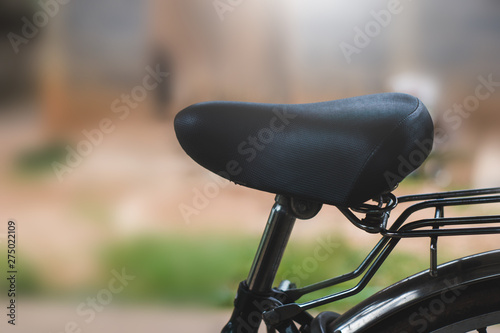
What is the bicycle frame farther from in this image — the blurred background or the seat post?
the blurred background

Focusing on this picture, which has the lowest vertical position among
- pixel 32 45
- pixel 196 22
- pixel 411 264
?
pixel 411 264

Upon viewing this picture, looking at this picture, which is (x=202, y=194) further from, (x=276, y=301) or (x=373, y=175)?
(x=373, y=175)

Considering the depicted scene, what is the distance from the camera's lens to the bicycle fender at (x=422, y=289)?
Answer: 0.64 metres

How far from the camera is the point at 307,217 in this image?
0.68m

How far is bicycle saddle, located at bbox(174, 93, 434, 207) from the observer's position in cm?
55

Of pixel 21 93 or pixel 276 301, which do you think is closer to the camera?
pixel 276 301

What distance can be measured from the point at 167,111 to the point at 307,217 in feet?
3.97

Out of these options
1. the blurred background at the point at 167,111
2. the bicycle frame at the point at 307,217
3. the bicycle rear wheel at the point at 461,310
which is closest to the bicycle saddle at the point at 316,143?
the bicycle frame at the point at 307,217

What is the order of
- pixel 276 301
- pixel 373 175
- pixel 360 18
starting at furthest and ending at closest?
pixel 360 18
pixel 276 301
pixel 373 175

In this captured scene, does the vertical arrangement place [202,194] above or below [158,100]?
below

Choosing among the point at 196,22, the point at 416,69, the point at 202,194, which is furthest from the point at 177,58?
the point at 416,69

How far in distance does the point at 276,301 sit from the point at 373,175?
0.28 meters

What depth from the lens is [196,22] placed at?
1.78m

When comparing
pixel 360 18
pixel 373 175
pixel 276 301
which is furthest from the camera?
pixel 360 18
